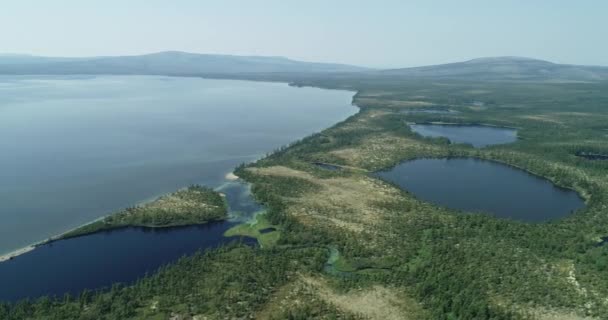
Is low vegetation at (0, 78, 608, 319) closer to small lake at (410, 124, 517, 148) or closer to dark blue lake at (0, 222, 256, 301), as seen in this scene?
dark blue lake at (0, 222, 256, 301)

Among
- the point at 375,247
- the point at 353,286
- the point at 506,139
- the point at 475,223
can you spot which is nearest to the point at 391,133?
the point at 506,139

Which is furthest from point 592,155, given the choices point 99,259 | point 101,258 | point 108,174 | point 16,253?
point 16,253

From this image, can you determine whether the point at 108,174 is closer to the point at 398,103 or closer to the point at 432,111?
the point at 432,111

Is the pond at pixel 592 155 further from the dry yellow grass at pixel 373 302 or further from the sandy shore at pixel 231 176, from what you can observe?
the dry yellow grass at pixel 373 302

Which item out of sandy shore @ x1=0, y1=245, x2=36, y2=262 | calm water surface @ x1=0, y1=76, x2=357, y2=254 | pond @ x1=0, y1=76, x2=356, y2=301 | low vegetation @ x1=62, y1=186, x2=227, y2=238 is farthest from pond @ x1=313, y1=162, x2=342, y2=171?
sandy shore @ x1=0, y1=245, x2=36, y2=262

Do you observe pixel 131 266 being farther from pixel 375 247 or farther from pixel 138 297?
pixel 375 247
